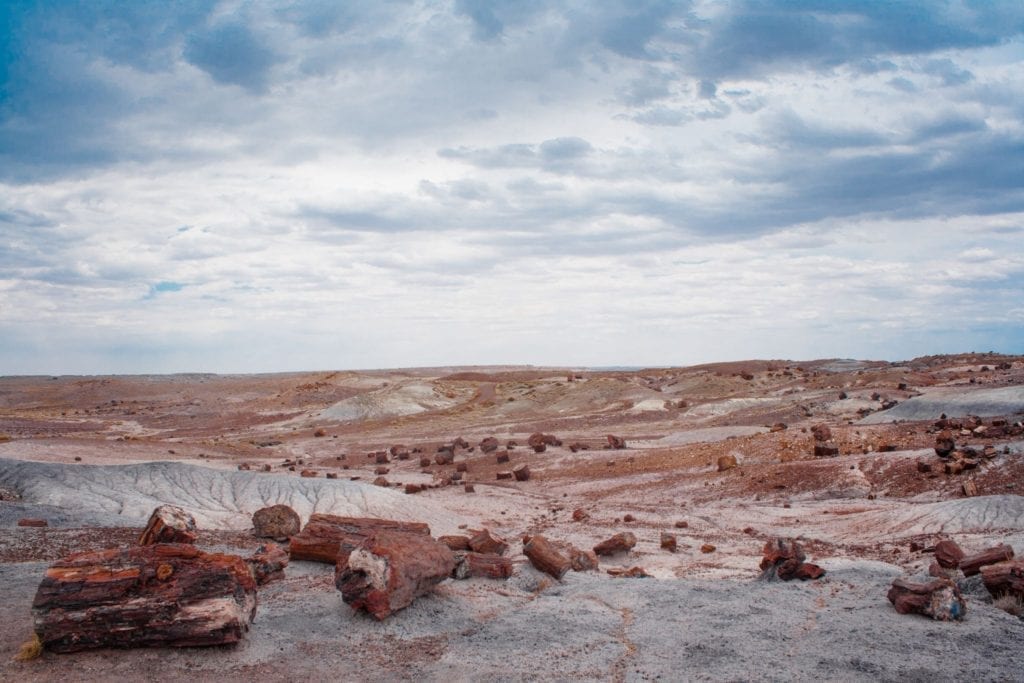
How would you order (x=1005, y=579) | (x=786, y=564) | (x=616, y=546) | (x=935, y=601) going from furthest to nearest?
(x=616, y=546), (x=786, y=564), (x=1005, y=579), (x=935, y=601)

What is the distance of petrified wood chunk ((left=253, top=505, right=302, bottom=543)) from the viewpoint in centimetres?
1543

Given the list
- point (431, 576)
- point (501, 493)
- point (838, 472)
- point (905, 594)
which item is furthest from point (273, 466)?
point (905, 594)

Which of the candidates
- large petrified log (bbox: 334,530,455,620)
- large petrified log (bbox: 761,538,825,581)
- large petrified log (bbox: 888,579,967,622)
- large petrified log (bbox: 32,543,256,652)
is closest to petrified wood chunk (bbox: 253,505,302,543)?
large petrified log (bbox: 334,530,455,620)

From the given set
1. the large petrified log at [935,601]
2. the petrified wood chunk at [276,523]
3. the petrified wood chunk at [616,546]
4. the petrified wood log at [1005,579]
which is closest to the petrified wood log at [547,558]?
the petrified wood chunk at [616,546]

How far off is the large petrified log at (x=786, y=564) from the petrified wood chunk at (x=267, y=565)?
7580 millimetres

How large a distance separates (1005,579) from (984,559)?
31.5 inches

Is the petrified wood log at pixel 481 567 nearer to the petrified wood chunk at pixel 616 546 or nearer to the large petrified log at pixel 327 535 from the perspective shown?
the large petrified log at pixel 327 535

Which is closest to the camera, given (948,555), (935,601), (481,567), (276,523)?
(935,601)

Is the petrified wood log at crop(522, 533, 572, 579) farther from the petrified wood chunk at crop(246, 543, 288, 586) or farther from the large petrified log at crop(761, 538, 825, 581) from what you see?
the petrified wood chunk at crop(246, 543, 288, 586)

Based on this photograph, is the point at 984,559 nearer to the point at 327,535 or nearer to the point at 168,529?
the point at 327,535

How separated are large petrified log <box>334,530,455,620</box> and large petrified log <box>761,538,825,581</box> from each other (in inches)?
216

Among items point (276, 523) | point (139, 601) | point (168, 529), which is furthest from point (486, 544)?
point (139, 601)

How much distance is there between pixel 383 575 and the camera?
9906mm

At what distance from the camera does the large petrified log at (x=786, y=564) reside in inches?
470
